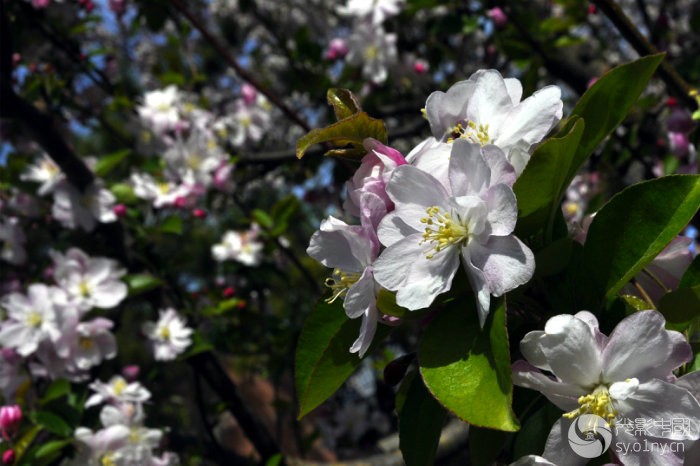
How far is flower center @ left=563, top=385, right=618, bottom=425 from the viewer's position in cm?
58

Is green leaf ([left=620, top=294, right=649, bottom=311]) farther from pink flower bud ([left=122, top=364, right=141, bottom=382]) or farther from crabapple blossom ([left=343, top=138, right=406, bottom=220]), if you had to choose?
pink flower bud ([left=122, top=364, right=141, bottom=382])

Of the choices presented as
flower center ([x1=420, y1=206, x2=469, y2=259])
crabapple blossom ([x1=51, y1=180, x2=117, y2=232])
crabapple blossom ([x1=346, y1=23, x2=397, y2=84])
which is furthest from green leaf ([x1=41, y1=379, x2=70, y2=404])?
crabapple blossom ([x1=346, y1=23, x2=397, y2=84])

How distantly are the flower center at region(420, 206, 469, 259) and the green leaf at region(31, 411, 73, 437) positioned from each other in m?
1.15

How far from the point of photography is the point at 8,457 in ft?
4.44

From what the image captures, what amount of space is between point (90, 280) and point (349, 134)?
1.29m

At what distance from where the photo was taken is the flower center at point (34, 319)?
1666 mm

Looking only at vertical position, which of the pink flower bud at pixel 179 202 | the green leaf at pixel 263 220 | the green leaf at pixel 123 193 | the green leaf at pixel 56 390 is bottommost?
the green leaf at pixel 56 390

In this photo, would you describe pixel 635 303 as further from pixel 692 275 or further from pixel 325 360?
pixel 325 360

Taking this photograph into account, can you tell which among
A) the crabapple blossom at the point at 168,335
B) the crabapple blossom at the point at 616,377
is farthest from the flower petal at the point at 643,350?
the crabapple blossom at the point at 168,335

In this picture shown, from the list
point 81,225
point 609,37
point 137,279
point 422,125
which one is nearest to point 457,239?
point 137,279

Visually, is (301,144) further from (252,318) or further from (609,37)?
(609,37)

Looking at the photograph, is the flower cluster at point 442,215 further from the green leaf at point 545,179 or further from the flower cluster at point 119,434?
the flower cluster at point 119,434

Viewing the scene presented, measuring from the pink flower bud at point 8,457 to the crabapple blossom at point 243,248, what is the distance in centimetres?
120

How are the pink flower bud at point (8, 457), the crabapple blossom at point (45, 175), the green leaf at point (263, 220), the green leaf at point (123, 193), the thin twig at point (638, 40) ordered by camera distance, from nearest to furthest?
the thin twig at point (638, 40) → the pink flower bud at point (8, 457) → the crabapple blossom at point (45, 175) → the green leaf at point (123, 193) → the green leaf at point (263, 220)
